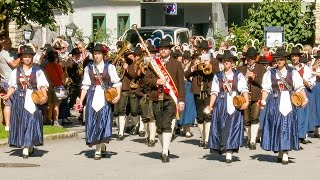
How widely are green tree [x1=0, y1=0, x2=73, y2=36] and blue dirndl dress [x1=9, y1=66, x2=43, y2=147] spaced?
456 centimetres

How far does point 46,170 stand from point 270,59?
597 cm

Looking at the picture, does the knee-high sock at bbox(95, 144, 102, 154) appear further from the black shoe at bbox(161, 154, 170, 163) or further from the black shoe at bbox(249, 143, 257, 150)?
the black shoe at bbox(249, 143, 257, 150)

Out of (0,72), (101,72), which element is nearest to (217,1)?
(0,72)

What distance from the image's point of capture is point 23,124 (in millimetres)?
19344

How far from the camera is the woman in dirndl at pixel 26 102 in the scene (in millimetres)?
19281

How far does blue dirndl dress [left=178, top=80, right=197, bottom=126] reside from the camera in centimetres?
2398

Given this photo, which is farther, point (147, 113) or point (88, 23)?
point (88, 23)

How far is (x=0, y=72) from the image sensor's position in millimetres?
23359

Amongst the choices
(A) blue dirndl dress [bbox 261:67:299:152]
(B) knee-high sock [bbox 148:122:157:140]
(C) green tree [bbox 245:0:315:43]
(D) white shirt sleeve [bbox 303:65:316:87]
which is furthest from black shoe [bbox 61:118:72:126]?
(C) green tree [bbox 245:0:315:43]

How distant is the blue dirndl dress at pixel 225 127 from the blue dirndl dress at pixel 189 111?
4.78 meters

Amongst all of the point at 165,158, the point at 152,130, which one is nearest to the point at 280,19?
the point at 152,130

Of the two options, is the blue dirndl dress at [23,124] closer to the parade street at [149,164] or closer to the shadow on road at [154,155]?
the parade street at [149,164]

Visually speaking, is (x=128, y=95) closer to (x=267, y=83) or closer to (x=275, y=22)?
(x=267, y=83)

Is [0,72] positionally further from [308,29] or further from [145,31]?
[308,29]
